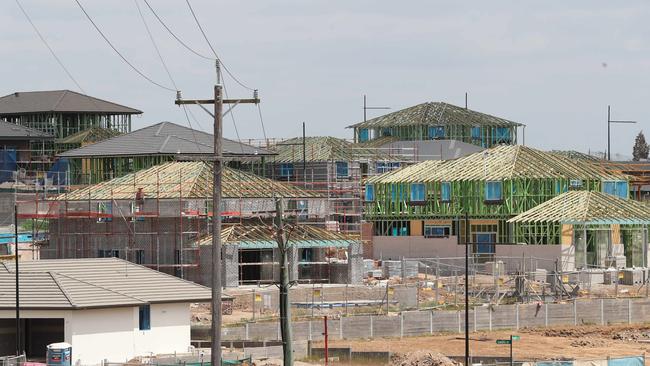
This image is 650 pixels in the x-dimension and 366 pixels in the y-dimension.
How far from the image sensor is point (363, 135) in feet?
465

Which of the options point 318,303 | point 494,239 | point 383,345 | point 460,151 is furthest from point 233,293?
point 460,151

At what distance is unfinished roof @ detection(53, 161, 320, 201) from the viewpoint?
260ft

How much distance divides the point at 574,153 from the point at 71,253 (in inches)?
2745

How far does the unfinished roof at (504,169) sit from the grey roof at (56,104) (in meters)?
36.3

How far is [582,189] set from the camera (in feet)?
323

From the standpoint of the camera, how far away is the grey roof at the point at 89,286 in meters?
52.9

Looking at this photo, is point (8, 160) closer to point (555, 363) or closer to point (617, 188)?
point (617, 188)

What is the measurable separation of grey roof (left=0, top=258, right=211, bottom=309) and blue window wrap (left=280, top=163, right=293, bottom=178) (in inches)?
2093

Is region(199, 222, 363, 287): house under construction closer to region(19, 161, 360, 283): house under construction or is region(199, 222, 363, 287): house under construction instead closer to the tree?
region(19, 161, 360, 283): house under construction

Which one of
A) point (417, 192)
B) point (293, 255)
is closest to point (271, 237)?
point (293, 255)

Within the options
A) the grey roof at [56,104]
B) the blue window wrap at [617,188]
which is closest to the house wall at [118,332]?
the blue window wrap at [617,188]

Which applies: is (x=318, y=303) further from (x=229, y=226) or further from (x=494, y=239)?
(x=494, y=239)

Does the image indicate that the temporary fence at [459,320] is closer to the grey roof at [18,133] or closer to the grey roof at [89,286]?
the grey roof at [89,286]

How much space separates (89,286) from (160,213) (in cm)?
2285
